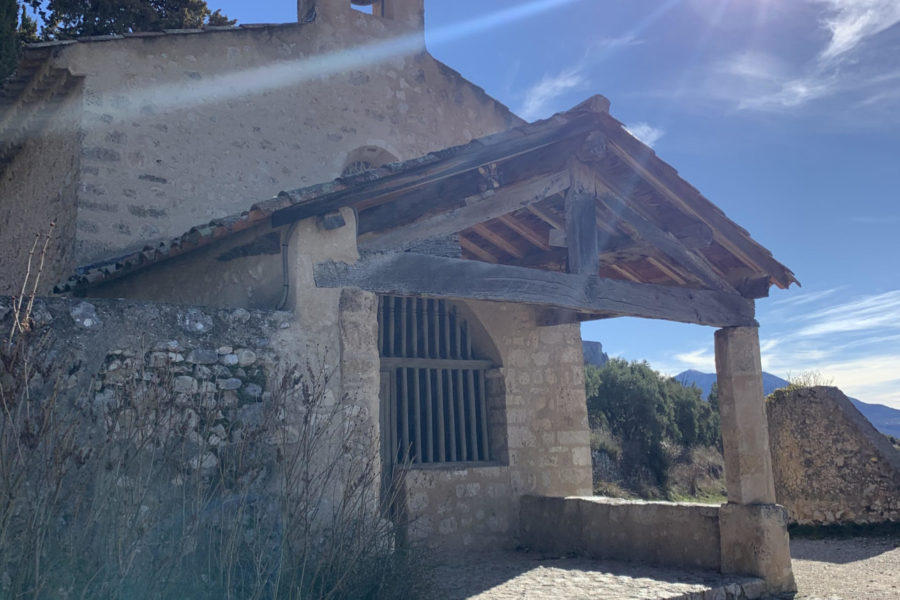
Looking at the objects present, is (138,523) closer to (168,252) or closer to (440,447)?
(168,252)

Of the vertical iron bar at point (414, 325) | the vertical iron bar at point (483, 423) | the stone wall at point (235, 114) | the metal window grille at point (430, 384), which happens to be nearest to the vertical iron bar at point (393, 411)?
the metal window grille at point (430, 384)

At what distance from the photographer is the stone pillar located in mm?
5883

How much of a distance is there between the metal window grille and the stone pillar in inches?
99.2

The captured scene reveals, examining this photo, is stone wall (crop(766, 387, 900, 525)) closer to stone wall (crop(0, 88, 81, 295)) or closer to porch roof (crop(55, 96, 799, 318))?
porch roof (crop(55, 96, 799, 318))

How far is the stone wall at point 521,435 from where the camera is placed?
749 centimetres

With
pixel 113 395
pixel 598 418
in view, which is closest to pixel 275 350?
pixel 113 395

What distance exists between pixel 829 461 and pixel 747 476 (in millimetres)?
3897

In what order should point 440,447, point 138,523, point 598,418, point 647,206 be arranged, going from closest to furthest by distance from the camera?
point 138,523, point 647,206, point 440,447, point 598,418

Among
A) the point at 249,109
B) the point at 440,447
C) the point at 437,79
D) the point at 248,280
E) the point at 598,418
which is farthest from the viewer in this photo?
the point at 598,418

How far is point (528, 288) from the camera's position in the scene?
5.63 meters

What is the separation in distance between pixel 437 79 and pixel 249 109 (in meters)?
2.81

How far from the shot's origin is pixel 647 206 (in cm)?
678

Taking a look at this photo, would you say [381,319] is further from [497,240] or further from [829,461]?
[829,461]

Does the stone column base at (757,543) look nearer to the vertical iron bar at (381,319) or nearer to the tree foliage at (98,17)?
the vertical iron bar at (381,319)
